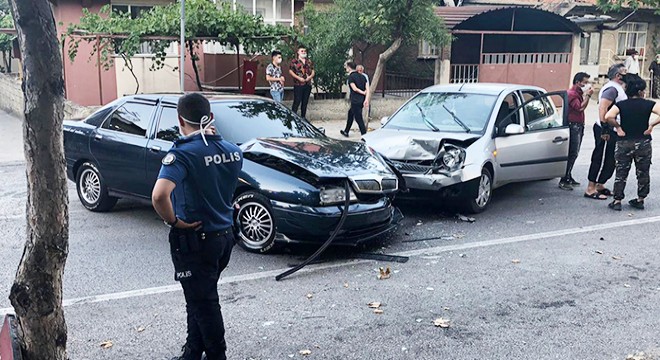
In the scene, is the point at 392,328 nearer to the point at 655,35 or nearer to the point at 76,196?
the point at 76,196

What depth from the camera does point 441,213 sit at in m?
8.59

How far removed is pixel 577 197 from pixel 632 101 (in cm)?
170

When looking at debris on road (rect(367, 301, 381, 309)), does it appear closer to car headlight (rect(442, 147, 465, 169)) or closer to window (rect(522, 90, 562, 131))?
car headlight (rect(442, 147, 465, 169))

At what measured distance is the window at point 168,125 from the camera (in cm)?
739

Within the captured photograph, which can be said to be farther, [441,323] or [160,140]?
[160,140]

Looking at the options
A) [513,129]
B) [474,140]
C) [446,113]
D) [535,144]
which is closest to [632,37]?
[535,144]

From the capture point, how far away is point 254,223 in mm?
6621

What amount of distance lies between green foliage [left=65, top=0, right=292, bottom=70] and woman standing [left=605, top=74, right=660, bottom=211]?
9.09 m

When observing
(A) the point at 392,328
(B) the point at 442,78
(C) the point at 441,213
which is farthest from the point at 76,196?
(B) the point at 442,78

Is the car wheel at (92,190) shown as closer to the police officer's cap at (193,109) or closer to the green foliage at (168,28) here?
the police officer's cap at (193,109)

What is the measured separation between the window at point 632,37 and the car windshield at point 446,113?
21.9 meters

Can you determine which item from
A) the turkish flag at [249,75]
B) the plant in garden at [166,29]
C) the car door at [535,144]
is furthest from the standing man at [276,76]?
the car door at [535,144]

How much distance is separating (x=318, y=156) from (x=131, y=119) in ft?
8.19

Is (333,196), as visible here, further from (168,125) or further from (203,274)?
(203,274)
